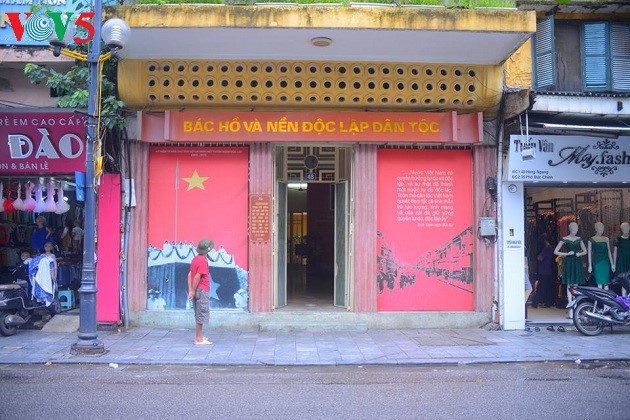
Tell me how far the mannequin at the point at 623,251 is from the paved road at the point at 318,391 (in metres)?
4.19

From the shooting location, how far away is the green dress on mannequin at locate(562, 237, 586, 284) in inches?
504

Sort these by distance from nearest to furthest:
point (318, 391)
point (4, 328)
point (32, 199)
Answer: point (318, 391) → point (4, 328) → point (32, 199)

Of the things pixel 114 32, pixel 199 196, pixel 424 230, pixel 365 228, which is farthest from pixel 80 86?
pixel 424 230

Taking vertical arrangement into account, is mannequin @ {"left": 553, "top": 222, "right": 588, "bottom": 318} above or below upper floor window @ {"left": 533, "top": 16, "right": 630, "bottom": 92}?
below

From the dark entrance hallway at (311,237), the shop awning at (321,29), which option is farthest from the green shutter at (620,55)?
the dark entrance hallway at (311,237)

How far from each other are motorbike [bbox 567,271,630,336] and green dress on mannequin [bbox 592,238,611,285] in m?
1.41

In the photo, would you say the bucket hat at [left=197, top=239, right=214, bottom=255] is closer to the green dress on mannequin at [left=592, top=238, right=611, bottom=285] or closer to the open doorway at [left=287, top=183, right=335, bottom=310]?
the open doorway at [left=287, top=183, right=335, bottom=310]

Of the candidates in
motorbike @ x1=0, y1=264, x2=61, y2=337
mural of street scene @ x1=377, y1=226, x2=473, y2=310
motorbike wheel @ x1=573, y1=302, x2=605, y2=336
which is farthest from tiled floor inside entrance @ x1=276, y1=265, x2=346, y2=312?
motorbike @ x1=0, y1=264, x2=61, y2=337

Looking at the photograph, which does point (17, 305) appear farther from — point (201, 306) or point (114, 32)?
point (114, 32)

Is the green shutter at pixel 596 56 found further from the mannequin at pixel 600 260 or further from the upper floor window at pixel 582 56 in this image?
the mannequin at pixel 600 260

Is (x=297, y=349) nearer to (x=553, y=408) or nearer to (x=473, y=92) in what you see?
(x=553, y=408)

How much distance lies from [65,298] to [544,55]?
1142cm

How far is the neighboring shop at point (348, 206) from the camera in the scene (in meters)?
11.8

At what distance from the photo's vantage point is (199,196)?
Result: 12.1 m
